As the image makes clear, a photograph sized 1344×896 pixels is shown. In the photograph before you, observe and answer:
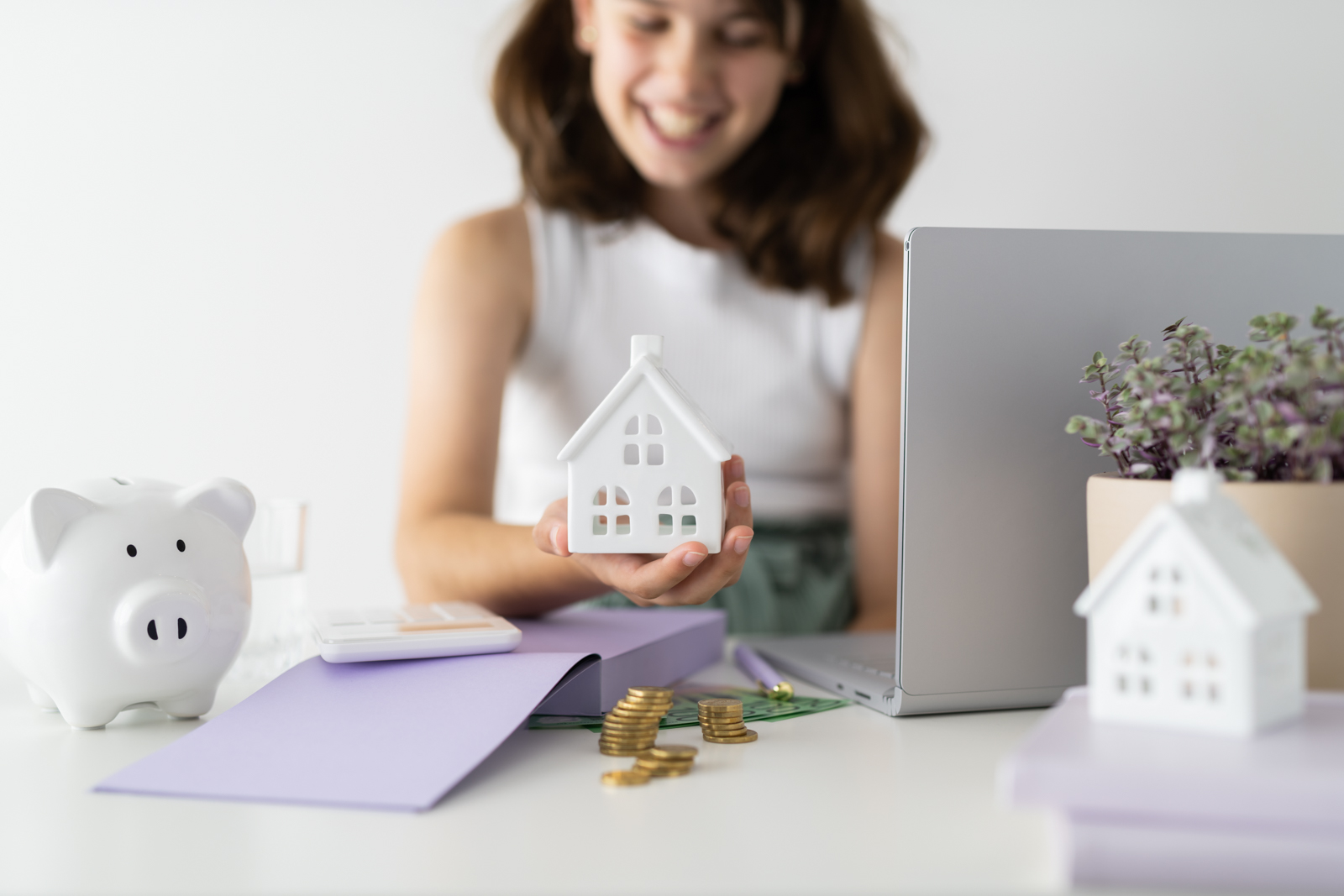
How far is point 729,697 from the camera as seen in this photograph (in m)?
0.67

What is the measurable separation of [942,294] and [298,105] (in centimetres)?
189

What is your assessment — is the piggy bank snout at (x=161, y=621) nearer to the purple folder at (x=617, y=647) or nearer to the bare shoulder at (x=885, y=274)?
the purple folder at (x=617, y=647)

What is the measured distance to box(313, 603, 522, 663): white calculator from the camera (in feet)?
2.00

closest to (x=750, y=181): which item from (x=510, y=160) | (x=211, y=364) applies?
(x=510, y=160)

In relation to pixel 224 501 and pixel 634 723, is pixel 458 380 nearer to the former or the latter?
pixel 224 501

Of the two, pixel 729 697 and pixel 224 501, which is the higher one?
pixel 224 501

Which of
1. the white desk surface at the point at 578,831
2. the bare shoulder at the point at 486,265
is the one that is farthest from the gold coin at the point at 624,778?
the bare shoulder at the point at 486,265

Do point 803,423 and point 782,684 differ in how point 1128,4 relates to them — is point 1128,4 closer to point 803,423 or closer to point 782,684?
point 803,423

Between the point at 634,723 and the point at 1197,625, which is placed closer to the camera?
the point at 1197,625

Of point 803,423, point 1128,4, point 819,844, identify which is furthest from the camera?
point 1128,4

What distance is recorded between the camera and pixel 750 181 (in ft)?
4.97

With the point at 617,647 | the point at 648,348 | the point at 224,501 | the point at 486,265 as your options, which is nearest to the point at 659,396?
the point at 648,348

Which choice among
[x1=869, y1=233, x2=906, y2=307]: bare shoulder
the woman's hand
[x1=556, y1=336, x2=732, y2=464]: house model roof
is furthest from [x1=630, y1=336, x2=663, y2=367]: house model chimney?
[x1=869, y1=233, x2=906, y2=307]: bare shoulder

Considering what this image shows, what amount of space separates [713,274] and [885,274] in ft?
0.85
